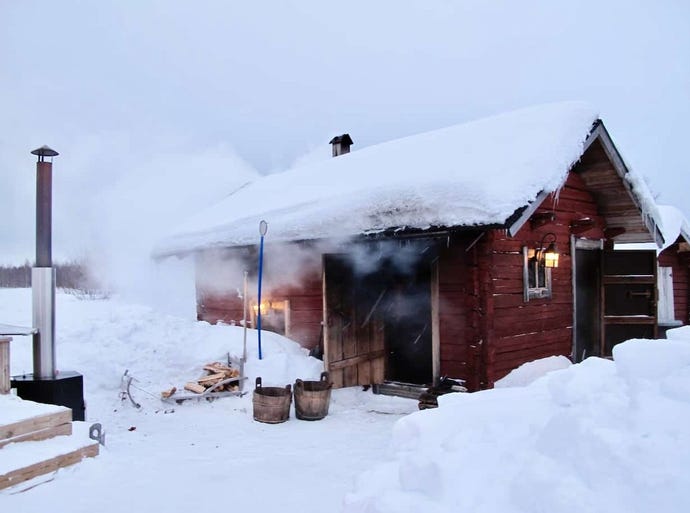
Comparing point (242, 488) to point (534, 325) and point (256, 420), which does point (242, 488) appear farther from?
point (534, 325)

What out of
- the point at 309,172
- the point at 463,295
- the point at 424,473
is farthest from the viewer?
the point at 309,172

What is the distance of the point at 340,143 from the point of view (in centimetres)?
1605

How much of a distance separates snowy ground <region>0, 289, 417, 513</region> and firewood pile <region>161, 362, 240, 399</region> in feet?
0.77

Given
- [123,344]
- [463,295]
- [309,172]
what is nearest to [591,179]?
[463,295]

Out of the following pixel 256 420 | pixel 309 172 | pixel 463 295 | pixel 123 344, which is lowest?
pixel 256 420

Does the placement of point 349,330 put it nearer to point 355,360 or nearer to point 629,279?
point 355,360

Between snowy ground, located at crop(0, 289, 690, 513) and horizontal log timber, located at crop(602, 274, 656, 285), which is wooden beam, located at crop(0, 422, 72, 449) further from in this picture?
horizontal log timber, located at crop(602, 274, 656, 285)

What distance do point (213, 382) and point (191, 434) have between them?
1569 mm

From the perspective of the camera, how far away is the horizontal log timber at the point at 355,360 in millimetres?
8459

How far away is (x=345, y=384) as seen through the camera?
28.6ft

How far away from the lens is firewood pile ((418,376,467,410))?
288 inches

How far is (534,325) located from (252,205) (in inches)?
275

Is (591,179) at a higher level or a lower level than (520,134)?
lower

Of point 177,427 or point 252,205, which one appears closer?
point 177,427
